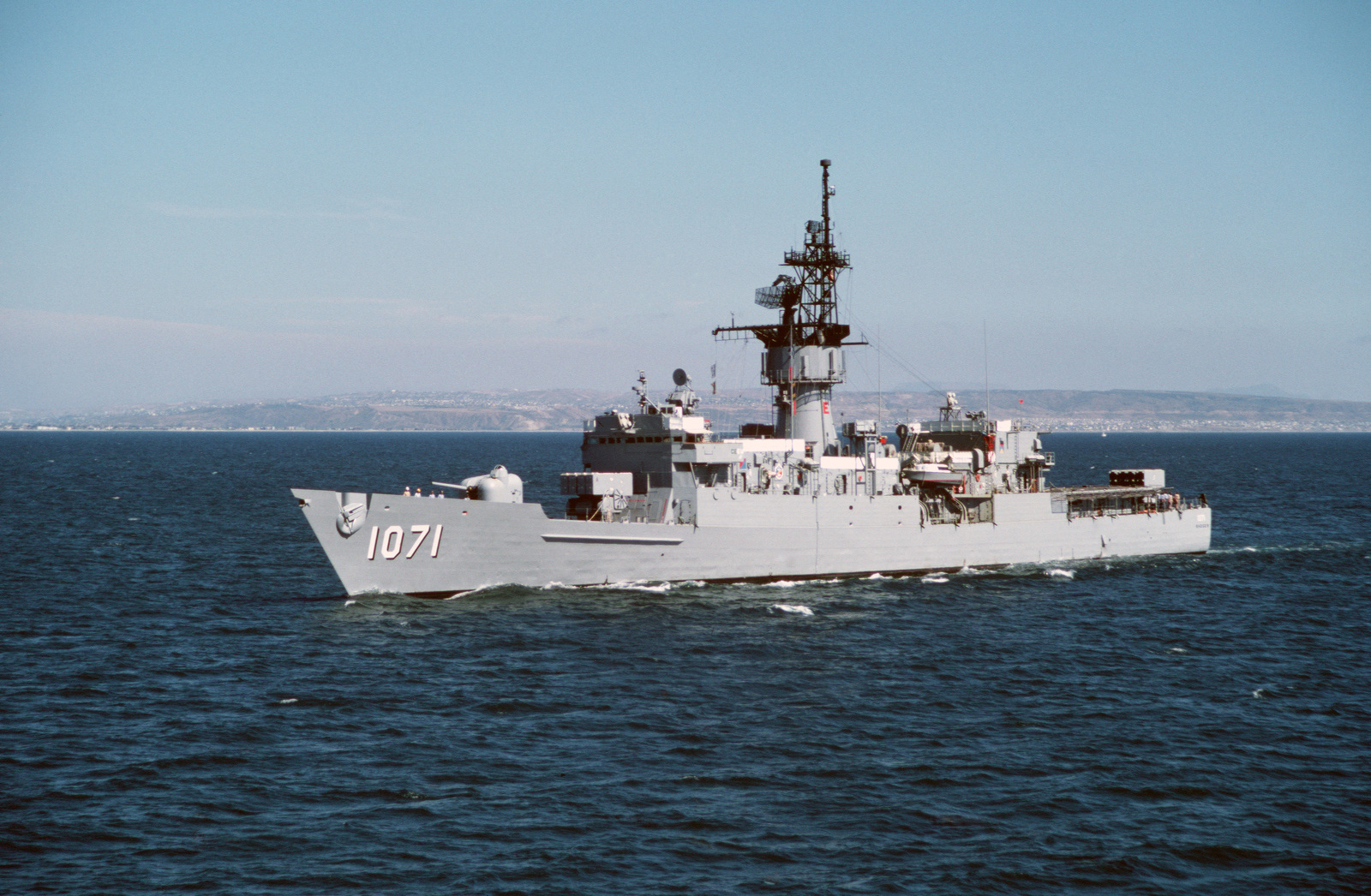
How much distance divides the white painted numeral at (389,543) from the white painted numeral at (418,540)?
28 centimetres

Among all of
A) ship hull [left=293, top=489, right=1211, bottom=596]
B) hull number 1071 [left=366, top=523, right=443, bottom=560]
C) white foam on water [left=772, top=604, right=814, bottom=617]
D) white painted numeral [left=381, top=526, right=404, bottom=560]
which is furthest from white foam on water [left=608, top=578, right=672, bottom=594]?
white painted numeral [left=381, top=526, right=404, bottom=560]

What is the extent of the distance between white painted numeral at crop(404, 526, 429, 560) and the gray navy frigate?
0.12ft

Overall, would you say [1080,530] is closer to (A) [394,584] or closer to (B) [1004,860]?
(A) [394,584]

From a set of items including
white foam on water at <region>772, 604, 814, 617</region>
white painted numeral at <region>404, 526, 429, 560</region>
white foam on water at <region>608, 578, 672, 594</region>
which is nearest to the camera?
white painted numeral at <region>404, 526, 429, 560</region>

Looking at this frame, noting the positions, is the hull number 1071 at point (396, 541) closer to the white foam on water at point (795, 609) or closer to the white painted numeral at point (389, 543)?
the white painted numeral at point (389, 543)

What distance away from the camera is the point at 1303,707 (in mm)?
25234

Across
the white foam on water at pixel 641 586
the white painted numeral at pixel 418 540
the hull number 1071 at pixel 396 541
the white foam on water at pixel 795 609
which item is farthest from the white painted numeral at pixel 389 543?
the white foam on water at pixel 795 609

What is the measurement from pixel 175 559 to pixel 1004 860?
1606 inches

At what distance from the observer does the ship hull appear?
34.0 metres

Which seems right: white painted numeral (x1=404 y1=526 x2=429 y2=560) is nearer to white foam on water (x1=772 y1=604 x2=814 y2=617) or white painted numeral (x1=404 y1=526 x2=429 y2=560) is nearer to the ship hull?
the ship hull

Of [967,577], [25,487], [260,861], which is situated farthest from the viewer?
[25,487]

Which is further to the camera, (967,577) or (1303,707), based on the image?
(967,577)

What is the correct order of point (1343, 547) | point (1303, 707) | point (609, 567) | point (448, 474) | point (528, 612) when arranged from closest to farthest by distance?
point (1303, 707) → point (528, 612) → point (609, 567) → point (1343, 547) → point (448, 474)

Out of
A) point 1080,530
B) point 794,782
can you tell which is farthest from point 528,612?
point 1080,530
